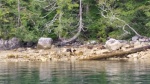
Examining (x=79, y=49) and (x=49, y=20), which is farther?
(x=49, y=20)

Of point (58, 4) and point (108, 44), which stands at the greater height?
point (58, 4)

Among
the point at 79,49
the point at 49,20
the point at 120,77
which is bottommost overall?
the point at 120,77

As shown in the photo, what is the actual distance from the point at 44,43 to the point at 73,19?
2728 millimetres

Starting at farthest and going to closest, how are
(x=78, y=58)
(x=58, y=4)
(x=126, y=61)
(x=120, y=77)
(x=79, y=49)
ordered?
(x=58, y=4) < (x=79, y=49) < (x=78, y=58) < (x=126, y=61) < (x=120, y=77)

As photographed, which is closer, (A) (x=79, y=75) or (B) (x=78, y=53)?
(A) (x=79, y=75)

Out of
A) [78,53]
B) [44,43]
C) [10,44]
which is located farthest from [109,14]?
[10,44]

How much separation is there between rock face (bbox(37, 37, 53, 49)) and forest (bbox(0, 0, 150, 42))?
0.77 metres

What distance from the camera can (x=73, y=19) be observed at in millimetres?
35031

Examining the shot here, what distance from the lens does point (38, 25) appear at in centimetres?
3531

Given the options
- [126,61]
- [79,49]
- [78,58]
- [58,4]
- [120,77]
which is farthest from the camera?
[58,4]

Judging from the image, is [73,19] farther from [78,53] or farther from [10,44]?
[78,53]

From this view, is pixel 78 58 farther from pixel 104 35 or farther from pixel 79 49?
pixel 104 35

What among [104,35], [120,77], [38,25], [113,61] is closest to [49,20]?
[38,25]

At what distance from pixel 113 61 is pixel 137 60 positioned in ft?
4.74
